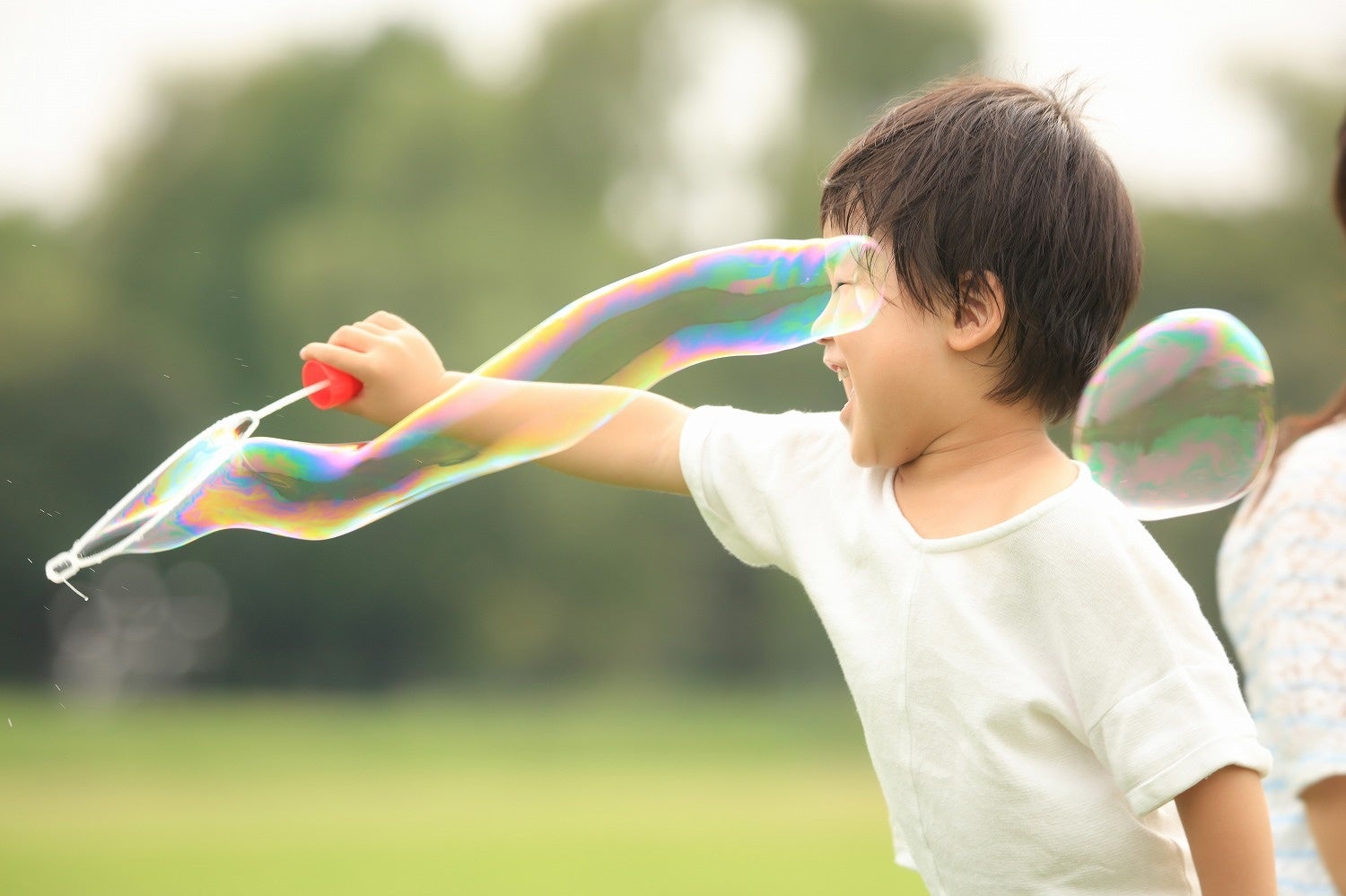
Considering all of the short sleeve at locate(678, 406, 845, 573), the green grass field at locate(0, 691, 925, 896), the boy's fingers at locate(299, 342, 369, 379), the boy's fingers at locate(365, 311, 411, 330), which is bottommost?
the green grass field at locate(0, 691, 925, 896)

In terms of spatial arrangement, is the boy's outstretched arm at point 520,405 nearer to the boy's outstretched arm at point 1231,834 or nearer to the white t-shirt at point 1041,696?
the white t-shirt at point 1041,696

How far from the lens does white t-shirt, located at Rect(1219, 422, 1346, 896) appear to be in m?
2.08

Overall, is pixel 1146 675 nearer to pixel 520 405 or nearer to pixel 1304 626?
pixel 1304 626

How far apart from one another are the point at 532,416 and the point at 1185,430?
0.97 m

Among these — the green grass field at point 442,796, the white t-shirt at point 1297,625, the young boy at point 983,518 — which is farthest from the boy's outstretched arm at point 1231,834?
the green grass field at point 442,796

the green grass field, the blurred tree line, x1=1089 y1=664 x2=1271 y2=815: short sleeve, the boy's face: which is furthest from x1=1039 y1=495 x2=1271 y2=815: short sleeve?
the blurred tree line

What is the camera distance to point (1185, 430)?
2.29 m

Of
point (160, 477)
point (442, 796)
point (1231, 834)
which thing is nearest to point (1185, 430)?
point (1231, 834)

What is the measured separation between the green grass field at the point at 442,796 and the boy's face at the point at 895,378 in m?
9.81

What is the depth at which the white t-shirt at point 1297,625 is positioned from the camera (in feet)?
6.82

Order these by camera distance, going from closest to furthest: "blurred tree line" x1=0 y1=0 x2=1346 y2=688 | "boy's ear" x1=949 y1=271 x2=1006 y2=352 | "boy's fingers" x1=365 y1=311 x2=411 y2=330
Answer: "boy's ear" x1=949 y1=271 x2=1006 y2=352, "boy's fingers" x1=365 y1=311 x2=411 y2=330, "blurred tree line" x1=0 y1=0 x2=1346 y2=688

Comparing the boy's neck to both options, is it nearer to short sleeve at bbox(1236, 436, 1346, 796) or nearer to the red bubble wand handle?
short sleeve at bbox(1236, 436, 1346, 796)

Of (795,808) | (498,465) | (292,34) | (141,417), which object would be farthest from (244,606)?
(498,465)

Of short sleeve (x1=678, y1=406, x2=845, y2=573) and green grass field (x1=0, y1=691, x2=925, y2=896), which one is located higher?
short sleeve (x1=678, y1=406, x2=845, y2=573)
